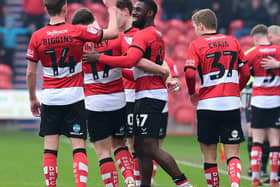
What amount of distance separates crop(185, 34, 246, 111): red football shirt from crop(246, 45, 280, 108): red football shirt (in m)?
2.39

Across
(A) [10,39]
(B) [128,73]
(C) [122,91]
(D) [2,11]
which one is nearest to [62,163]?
(C) [122,91]

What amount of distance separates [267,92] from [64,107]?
4.07 metres

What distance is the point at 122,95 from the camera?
8406mm

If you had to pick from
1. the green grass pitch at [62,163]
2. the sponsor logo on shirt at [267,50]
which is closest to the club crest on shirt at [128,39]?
the green grass pitch at [62,163]

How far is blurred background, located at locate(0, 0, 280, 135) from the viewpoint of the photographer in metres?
21.3

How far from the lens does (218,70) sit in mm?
8195

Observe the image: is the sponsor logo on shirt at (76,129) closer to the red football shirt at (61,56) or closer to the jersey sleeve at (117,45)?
the red football shirt at (61,56)

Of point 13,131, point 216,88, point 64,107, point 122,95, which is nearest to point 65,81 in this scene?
point 64,107

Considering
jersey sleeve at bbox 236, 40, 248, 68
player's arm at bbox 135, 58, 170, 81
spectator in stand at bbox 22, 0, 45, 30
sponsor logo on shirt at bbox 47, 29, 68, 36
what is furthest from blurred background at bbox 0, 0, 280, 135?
sponsor logo on shirt at bbox 47, 29, 68, 36

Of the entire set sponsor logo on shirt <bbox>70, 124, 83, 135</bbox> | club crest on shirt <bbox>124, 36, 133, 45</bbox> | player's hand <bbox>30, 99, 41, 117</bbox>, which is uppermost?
club crest on shirt <bbox>124, 36, 133, 45</bbox>

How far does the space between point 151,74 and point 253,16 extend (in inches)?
663

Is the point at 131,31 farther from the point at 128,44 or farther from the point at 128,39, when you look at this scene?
the point at 128,44

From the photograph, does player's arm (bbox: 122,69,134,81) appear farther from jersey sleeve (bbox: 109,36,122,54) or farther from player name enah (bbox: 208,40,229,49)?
player name enah (bbox: 208,40,229,49)

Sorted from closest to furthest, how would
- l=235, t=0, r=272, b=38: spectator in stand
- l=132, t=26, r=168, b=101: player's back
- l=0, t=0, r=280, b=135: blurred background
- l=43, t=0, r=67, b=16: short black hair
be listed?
l=43, t=0, r=67, b=16: short black hair → l=132, t=26, r=168, b=101: player's back → l=0, t=0, r=280, b=135: blurred background → l=235, t=0, r=272, b=38: spectator in stand
